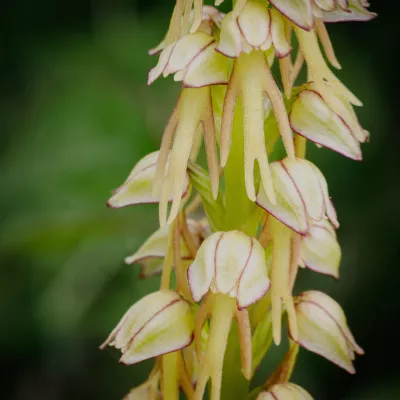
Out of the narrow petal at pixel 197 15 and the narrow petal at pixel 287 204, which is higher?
the narrow petal at pixel 197 15

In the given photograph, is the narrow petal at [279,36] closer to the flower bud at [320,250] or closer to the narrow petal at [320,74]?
the narrow petal at [320,74]

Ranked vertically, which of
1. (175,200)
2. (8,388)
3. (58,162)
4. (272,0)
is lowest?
(8,388)

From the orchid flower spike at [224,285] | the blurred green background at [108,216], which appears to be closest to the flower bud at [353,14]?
the orchid flower spike at [224,285]

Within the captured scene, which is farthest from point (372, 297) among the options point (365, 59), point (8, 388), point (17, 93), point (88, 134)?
point (17, 93)

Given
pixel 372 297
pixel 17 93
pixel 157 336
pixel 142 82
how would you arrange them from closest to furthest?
pixel 157 336 < pixel 372 297 < pixel 142 82 < pixel 17 93

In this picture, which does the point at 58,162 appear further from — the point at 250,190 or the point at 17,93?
the point at 250,190

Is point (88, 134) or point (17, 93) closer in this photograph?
point (88, 134)

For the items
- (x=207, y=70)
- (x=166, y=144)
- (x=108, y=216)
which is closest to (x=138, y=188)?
(x=166, y=144)

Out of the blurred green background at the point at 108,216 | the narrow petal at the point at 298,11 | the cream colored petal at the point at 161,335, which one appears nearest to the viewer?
the narrow petal at the point at 298,11
